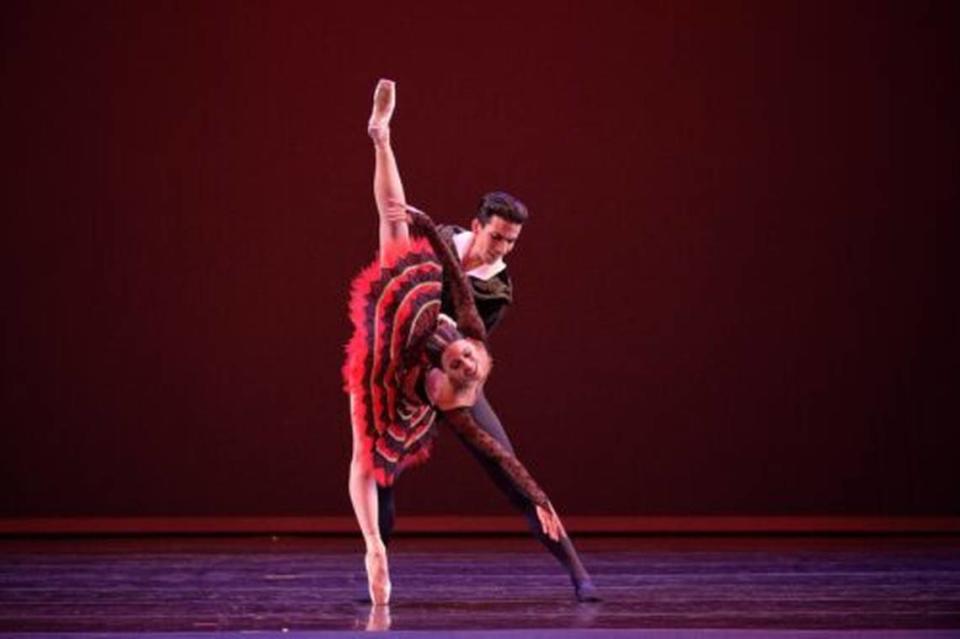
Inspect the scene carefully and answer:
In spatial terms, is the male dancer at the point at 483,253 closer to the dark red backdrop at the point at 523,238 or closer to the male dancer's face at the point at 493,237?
the male dancer's face at the point at 493,237

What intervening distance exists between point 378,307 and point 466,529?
2393 millimetres

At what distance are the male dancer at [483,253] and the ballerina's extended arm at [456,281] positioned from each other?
0.34 ft

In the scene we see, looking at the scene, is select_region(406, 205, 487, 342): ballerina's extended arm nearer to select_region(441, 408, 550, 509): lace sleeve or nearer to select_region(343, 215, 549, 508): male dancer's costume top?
select_region(343, 215, 549, 508): male dancer's costume top

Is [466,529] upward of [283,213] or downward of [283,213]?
downward

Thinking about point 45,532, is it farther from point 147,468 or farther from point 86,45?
point 86,45

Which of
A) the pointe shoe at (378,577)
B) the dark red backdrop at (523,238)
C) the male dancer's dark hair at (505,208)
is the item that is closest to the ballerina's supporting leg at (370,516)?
the pointe shoe at (378,577)

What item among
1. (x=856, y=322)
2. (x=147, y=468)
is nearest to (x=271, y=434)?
(x=147, y=468)

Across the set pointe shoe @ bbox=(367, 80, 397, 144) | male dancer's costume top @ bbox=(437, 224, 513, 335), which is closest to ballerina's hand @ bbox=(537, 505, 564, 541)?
male dancer's costume top @ bbox=(437, 224, 513, 335)

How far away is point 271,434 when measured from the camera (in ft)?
20.0

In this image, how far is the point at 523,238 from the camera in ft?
20.0

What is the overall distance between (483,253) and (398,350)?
0.39m

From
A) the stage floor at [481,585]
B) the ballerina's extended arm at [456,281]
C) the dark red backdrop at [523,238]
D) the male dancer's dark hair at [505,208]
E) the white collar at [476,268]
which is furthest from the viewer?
the dark red backdrop at [523,238]

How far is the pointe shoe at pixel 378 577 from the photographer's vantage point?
3.91 metres

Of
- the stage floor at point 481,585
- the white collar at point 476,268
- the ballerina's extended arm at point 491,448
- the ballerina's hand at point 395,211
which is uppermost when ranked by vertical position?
the ballerina's hand at point 395,211
